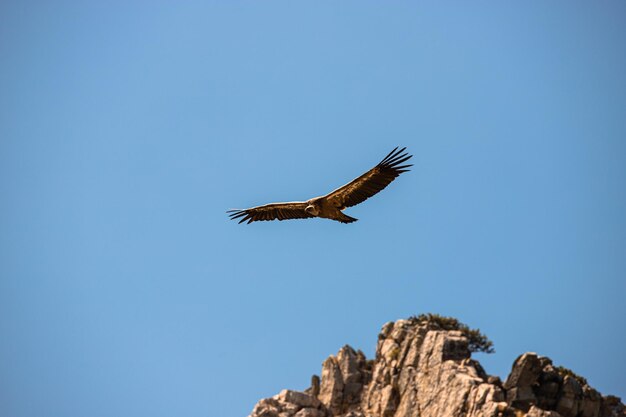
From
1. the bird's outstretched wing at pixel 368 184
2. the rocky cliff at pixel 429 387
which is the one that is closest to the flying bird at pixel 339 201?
the bird's outstretched wing at pixel 368 184

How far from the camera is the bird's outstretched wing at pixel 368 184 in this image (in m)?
32.8

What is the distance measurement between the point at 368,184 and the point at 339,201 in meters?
1.49

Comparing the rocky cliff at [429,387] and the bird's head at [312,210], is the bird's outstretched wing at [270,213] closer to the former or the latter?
the bird's head at [312,210]

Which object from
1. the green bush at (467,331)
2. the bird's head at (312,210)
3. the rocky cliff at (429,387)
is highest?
the green bush at (467,331)

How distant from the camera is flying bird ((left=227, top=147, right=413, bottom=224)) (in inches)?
1294

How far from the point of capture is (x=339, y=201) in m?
34.4

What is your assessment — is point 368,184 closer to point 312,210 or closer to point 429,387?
point 312,210

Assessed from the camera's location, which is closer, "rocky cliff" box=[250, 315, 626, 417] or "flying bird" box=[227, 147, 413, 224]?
"flying bird" box=[227, 147, 413, 224]

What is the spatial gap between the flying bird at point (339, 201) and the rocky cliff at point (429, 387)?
664 inches

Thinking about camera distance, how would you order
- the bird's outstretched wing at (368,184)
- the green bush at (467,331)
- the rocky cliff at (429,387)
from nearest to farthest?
the bird's outstretched wing at (368,184)
the rocky cliff at (429,387)
the green bush at (467,331)

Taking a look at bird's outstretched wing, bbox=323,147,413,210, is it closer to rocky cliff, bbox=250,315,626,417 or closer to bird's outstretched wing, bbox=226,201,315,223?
bird's outstretched wing, bbox=226,201,315,223

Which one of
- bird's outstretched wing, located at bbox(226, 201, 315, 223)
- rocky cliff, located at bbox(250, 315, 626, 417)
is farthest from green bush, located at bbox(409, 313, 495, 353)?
bird's outstretched wing, located at bbox(226, 201, 315, 223)

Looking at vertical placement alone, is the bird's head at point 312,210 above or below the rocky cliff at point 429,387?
below

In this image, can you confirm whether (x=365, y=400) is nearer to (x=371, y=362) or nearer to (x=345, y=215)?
(x=371, y=362)
